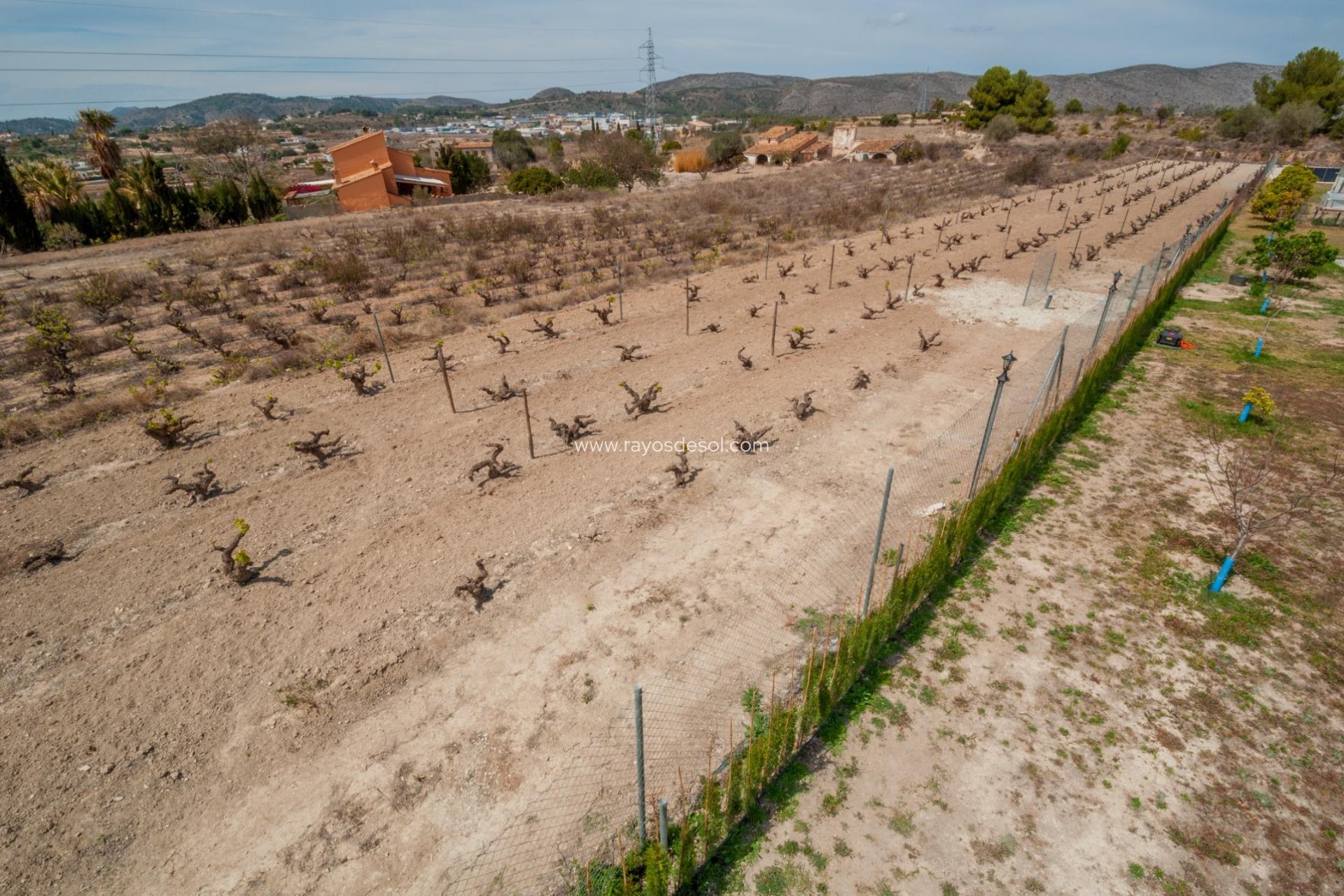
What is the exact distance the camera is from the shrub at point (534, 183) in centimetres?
4116

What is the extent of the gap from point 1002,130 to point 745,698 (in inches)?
3105

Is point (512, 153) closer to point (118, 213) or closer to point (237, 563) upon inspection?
A: point (118, 213)

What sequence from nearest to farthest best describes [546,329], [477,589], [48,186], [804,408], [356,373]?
[477,589]
[804,408]
[356,373]
[546,329]
[48,186]

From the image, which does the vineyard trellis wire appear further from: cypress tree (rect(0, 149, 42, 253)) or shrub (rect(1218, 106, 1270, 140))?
shrub (rect(1218, 106, 1270, 140))

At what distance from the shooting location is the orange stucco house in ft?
128

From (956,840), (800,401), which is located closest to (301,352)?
(800,401)

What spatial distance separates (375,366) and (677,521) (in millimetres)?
8714

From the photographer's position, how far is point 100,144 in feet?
109

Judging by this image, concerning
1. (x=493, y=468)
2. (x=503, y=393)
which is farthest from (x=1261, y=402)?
(x=503, y=393)

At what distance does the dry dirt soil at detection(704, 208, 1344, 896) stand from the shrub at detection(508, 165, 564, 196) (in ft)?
130

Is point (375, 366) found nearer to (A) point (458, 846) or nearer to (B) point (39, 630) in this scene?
(B) point (39, 630)

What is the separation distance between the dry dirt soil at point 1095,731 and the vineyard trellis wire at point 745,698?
1.54 feet

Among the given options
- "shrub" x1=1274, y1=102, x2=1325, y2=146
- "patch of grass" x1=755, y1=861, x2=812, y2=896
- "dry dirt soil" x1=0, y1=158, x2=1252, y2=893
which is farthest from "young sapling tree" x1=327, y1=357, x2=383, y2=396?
"shrub" x1=1274, y1=102, x2=1325, y2=146

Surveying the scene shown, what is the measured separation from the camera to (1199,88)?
198 metres
